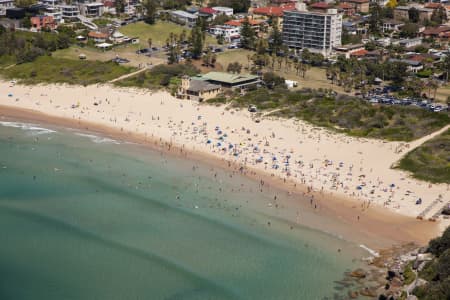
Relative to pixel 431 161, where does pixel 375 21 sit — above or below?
above

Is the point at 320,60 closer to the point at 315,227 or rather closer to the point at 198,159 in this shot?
the point at 198,159

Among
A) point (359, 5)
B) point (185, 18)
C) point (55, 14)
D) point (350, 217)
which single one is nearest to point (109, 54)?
point (55, 14)

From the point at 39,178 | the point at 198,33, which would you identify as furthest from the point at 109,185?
the point at 198,33

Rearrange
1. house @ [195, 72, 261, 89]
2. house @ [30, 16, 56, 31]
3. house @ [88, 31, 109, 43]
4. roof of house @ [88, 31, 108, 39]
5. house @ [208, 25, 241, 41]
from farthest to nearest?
1. house @ [30, 16, 56, 31]
2. house @ [208, 25, 241, 41]
3. roof of house @ [88, 31, 108, 39]
4. house @ [88, 31, 109, 43]
5. house @ [195, 72, 261, 89]

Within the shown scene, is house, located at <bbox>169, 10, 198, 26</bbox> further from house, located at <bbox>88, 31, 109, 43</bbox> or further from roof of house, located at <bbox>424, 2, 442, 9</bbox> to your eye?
roof of house, located at <bbox>424, 2, 442, 9</bbox>

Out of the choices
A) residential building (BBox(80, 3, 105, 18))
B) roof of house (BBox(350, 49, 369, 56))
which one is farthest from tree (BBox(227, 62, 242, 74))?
residential building (BBox(80, 3, 105, 18))

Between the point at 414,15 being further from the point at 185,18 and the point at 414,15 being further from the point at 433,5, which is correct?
the point at 185,18

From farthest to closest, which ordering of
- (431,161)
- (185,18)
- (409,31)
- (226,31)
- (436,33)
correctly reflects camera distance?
(185,18), (409,31), (226,31), (436,33), (431,161)

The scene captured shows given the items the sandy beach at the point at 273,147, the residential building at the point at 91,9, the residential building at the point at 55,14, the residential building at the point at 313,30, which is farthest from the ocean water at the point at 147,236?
the residential building at the point at 91,9
